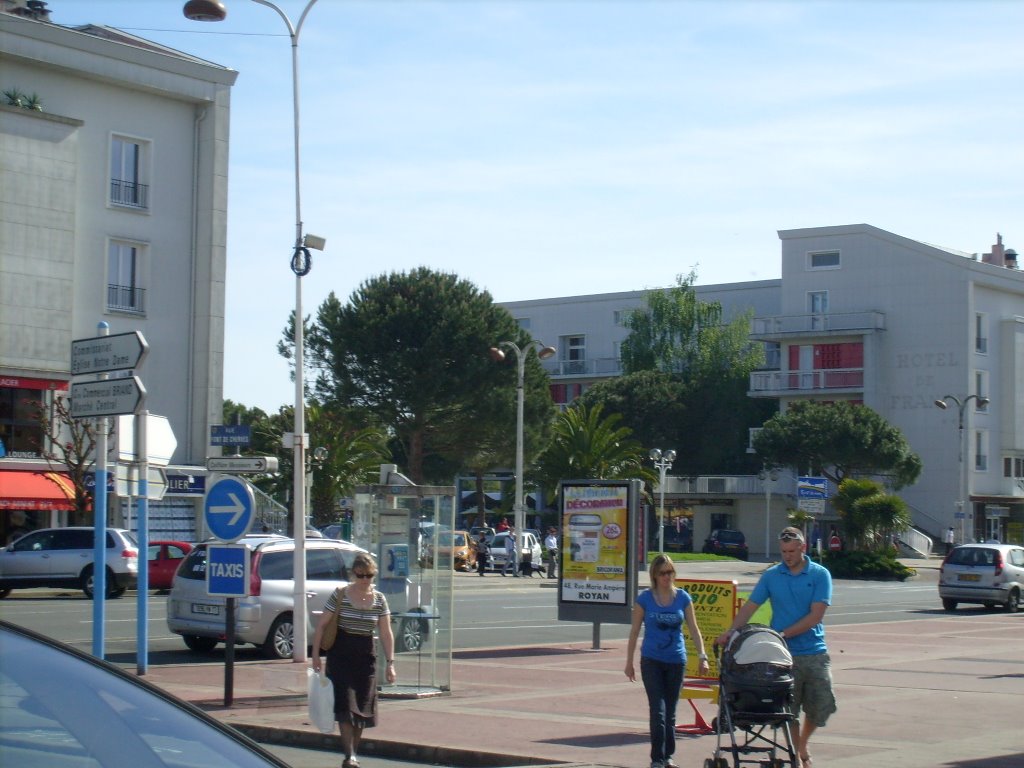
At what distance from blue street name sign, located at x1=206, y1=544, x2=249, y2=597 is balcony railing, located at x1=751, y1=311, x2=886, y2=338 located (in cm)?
6258

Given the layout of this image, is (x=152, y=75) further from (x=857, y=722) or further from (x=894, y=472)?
(x=894, y=472)

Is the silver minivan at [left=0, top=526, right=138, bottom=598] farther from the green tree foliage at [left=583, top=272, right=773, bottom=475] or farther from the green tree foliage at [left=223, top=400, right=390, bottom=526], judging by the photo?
the green tree foliage at [left=583, top=272, right=773, bottom=475]

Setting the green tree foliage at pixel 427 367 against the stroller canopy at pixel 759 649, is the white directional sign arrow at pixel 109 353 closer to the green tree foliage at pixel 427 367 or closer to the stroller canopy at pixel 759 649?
the stroller canopy at pixel 759 649

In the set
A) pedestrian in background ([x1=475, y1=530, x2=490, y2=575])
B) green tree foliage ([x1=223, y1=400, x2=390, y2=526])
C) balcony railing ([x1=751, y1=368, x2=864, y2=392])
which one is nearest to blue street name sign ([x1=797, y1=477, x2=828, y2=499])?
pedestrian in background ([x1=475, y1=530, x2=490, y2=575])

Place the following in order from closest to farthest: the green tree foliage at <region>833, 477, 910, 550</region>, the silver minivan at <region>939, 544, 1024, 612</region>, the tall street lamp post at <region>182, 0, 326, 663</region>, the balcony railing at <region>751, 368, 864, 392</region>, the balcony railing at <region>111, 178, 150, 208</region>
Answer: the tall street lamp post at <region>182, 0, 326, 663</region>
the silver minivan at <region>939, 544, 1024, 612</region>
the balcony railing at <region>111, 178, 150, 208</region>
the green tree foliage at <region>833, 477, 910, 550</region>
the balcony railing at <region>751, 368, 864, 392</region>

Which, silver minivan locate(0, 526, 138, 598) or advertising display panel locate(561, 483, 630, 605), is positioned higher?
advertising display panel locate(561, 483, 630, 605)

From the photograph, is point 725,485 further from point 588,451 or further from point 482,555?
point 482,555

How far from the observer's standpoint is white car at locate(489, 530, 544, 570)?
160 ft

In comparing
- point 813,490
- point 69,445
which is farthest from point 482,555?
point 69,445

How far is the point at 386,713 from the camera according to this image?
13.0 meters

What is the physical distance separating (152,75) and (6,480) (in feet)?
42.0

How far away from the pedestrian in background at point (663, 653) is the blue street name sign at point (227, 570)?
4.45 metres

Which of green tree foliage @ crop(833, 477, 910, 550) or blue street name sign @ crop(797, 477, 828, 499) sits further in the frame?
green tree foliage @ crop(833, 477, 910, 550)

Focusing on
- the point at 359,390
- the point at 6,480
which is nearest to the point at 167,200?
the point at 6,480
